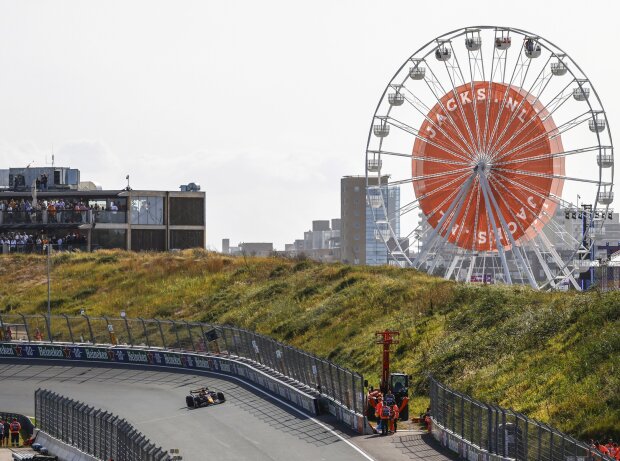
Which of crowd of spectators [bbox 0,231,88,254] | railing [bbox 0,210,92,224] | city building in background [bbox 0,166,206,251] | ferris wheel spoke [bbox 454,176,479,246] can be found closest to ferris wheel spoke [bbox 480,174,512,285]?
ferris wheel spoke [bbox 454,176,479,246]

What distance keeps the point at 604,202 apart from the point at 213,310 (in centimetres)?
2633

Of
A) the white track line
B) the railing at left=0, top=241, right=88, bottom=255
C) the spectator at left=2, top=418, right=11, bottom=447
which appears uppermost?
the railing at left=0, top=241, right=88, bottom=255

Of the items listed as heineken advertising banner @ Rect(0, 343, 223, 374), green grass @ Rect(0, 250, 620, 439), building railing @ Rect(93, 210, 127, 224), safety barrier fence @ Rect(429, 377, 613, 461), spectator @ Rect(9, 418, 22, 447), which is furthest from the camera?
building railing @ Rect(93, 210, 127, 224)

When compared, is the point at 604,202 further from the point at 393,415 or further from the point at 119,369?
the point at 393,415

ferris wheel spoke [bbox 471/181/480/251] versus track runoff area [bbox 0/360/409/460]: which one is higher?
ferris wheel spoke [bbox 471/181/480/251]

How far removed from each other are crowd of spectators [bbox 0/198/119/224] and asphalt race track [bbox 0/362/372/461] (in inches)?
1758

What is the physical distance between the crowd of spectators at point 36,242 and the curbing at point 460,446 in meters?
74.9

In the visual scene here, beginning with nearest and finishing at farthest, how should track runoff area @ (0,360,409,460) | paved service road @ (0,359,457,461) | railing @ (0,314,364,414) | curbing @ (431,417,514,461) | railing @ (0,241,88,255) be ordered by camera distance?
curbing @ (431,417,514,461), paved service road @ (0,359,457,461), track runoff area @ (0,360,409,460), railing @ (0,314,364,414), railing @ (0,241,88,255)

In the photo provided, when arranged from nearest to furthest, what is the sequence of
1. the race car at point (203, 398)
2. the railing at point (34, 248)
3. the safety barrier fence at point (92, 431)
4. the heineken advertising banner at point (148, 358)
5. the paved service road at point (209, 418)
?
the safety barrier fence at point (92, 431), the paved service road at point (209, 418), the race car at point (203, 398), the heineken advertising banner at point (148, 358), the railing at point (34, 248)

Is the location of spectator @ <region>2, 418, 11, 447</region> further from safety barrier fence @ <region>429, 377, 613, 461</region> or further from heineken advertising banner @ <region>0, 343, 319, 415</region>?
safety barrier fence @ <region>429, 377, 613, 461</region>

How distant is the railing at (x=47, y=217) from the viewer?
373ft

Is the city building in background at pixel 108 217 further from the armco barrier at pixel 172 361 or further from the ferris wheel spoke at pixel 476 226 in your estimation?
the ferris wheel spoke at pixel 476 226

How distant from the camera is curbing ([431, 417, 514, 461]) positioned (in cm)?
3677

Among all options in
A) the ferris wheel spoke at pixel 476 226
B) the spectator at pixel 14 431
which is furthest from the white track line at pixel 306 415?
the ferris wheel spoke at pixel 476 226
